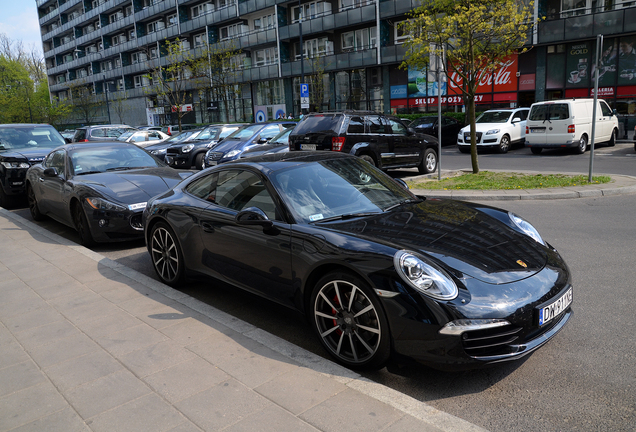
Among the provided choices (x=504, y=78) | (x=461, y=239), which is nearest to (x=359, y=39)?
(x=504, y=78)

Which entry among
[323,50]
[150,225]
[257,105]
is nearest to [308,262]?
[150,225]

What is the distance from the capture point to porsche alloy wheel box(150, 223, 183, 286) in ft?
16.6

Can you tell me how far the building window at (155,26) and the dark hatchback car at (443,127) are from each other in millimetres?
39059

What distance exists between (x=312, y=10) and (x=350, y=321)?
38.2 m

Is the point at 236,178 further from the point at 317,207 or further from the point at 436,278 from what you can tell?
the point at 436,278

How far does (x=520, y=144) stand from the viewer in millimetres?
21922

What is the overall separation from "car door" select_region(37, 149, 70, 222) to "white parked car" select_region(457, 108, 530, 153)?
15.8 metres

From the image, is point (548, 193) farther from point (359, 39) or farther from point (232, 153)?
point (359, 39)

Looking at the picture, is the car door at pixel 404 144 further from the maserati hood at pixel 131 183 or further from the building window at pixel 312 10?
the building window at pixel 312 10

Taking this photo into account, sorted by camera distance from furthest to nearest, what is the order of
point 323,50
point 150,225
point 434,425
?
point 323,50 < point 150,225 < point 434,425

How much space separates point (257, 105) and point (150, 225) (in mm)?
39235

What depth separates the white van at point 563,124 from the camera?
17.3 metres

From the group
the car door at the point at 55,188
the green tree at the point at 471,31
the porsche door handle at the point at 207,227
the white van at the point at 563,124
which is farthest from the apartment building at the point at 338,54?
the porsche door handle at the point at 207,227

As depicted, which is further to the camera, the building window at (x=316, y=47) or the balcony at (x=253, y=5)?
the balcony at (x=253, y=5)
